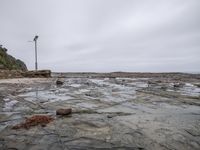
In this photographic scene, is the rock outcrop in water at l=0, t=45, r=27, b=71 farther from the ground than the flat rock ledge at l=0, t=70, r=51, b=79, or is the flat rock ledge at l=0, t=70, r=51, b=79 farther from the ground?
the rock outcrop in water at l=0, t=45, r=27, b=71

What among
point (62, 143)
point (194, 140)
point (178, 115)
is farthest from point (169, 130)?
point (62, 143)

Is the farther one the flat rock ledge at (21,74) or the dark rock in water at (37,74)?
the dark rock in water at (37,74)

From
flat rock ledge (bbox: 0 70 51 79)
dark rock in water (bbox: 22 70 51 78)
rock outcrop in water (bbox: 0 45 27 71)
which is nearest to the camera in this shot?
flat rock ledge (bbox: 0 70 51 79)

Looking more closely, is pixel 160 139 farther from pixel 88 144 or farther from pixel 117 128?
pixel 88 144

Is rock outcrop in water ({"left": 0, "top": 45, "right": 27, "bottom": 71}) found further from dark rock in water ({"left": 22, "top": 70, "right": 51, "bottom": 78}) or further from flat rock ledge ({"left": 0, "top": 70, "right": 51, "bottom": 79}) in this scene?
dark rock in water ({"left": 22, "top": 70, "right": 51, "bottom": 78})

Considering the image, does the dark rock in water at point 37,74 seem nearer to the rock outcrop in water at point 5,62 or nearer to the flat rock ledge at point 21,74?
the flat rock ledge at point 21,74

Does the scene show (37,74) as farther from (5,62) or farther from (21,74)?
(5,62)

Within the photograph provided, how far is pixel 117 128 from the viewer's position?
18.1ft

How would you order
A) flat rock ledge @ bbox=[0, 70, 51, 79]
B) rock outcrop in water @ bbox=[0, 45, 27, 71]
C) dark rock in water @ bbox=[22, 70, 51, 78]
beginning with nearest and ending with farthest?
flat rock ledge @ bbox=[0, 70, 51, 79]
dark rock in water @ bbox=[22, 70, 51, 78]
rock outcrop in water @ bbox=[0, 45, 27, 71]

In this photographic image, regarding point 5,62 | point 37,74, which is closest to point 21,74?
point 37,74

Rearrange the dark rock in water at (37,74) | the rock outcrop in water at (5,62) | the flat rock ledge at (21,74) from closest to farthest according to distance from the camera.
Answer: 1. the flat rock ledge at (21,74)
2. the dark rock in water at (37,74)
3. the rock outcrop in water at (5,62)

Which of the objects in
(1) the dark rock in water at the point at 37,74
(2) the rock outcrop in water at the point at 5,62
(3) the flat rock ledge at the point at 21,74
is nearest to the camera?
(3) the flat rock ledge at the point at 21,74

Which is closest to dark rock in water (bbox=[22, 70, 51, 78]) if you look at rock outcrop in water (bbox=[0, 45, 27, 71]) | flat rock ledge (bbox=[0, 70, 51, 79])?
flat rock ledge (bbox=[0, 70, 51, 79])

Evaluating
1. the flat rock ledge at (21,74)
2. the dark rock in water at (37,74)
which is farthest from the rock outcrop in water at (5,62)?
the dark rock in water at (37,74)
